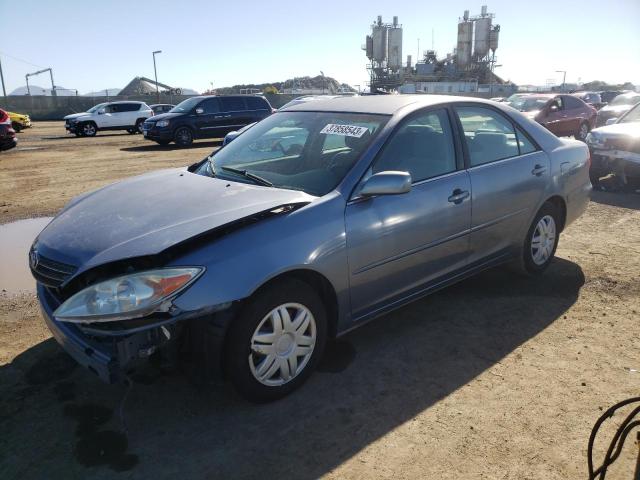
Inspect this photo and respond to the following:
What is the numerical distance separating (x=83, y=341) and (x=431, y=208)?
2.24 meters

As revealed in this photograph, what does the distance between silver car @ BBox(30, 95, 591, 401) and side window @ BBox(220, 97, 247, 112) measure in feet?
47.9

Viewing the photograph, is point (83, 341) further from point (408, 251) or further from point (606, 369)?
point (606, 369)

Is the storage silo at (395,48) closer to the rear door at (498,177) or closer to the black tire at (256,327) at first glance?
the rear door at (498,177)

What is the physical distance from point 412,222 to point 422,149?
2.00 feet

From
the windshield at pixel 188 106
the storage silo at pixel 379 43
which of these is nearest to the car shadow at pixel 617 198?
the windshield at pixel 188 106

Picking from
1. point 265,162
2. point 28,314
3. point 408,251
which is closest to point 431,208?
point 408,251

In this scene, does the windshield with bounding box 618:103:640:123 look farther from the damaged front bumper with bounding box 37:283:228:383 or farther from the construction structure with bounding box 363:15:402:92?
the construction structure with bounding box 363:15:402:92

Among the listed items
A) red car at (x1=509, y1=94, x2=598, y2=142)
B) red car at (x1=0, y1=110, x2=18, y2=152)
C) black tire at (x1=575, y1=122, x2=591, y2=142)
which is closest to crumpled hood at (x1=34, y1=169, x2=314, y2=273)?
red car at (x1=0, y1=110, x2=18, y2=152)

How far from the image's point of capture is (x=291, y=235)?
106 inches

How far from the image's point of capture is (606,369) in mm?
3146

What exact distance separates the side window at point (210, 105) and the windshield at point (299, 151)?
14.4 metres

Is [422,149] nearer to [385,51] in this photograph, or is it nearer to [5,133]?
[5,133]

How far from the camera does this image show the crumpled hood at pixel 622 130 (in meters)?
7.76

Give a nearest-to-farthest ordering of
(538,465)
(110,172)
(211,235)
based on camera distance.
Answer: (538,465), (211,235), (110,172)
